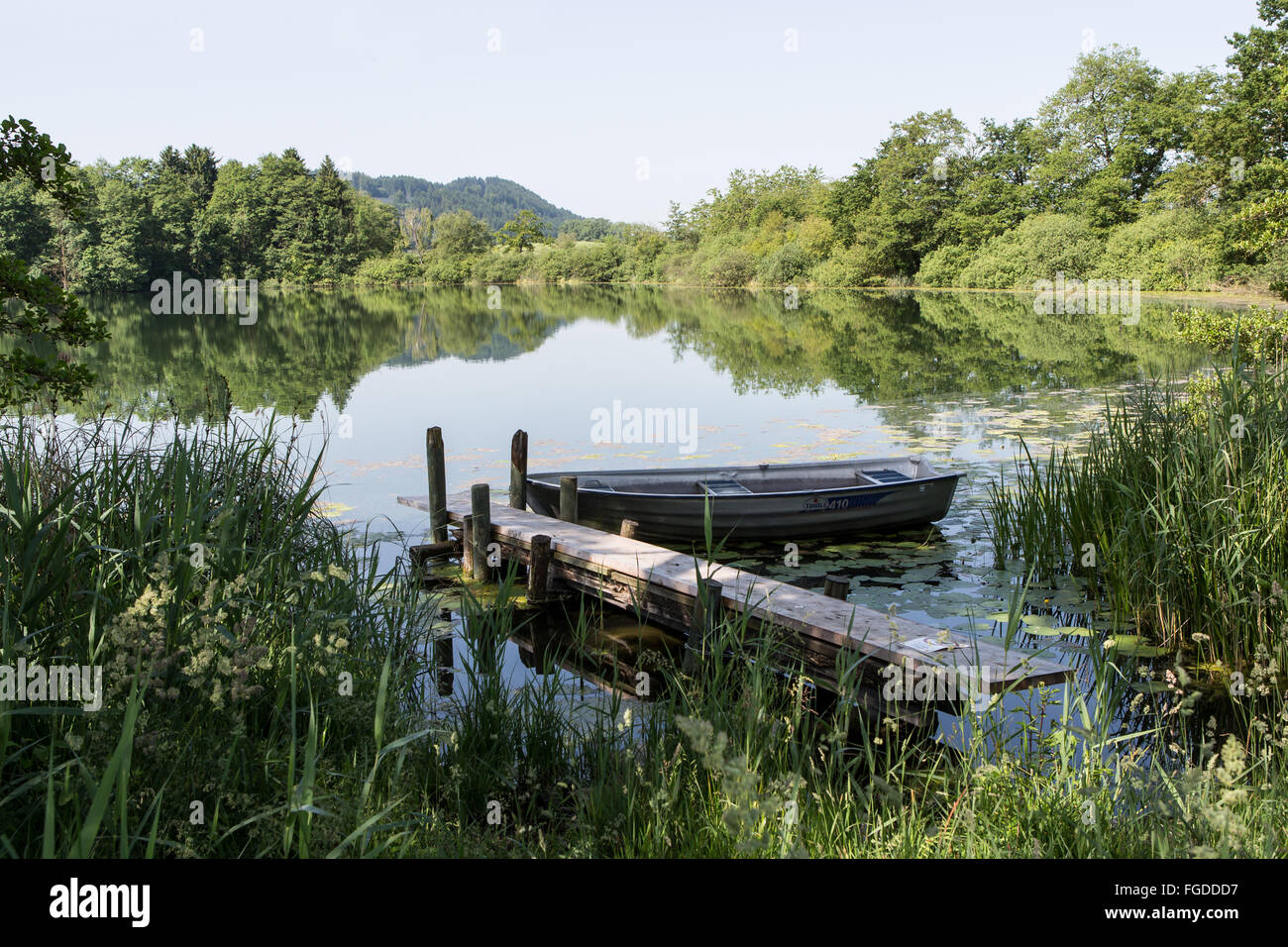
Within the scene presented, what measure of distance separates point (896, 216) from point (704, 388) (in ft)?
114

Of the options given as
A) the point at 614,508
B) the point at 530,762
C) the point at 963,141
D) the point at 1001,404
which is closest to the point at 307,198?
the point at 963,141

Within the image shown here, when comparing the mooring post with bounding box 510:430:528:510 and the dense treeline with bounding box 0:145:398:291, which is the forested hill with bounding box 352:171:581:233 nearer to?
the dense treeline with bounding box 0:145:398:291

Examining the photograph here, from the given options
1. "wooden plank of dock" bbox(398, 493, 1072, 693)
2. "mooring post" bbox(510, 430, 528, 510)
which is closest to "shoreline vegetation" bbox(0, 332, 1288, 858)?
"wooden plank of dock" bbox(398, 493, 1072, 693)

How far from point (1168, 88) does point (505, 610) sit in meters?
47.9

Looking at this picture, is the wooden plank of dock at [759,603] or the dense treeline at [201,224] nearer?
the wooden plank of dock at [759,603]

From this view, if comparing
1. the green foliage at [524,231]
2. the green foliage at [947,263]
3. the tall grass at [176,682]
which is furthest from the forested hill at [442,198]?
the tall grass at [176,682]

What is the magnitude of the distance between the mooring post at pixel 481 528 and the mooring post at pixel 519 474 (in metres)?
1.05

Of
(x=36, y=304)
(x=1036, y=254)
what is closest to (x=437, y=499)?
(x=36, y=304)

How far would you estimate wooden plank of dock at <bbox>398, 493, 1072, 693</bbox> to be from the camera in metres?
4.60

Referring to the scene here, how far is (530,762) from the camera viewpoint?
12.6 feet

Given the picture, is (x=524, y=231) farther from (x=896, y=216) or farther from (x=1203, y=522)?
(x=1203, y=522)

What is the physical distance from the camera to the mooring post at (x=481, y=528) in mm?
7613

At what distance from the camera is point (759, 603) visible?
4770 millimetres

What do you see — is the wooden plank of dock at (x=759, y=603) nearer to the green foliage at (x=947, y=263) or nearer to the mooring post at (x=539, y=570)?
the mooring post at (x=539, y=570)
